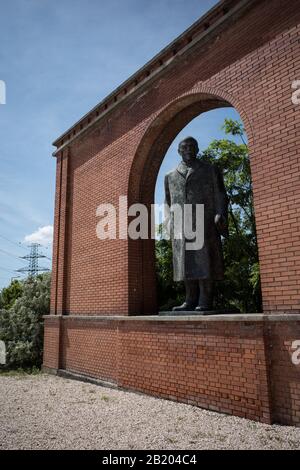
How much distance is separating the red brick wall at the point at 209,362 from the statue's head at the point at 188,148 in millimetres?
2677

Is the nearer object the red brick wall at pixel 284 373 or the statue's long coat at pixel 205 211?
the red brick wall at pixel 284 373

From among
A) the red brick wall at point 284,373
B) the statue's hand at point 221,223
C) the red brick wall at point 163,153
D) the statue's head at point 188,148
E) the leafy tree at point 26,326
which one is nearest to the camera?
the red brick wall at point 284,373

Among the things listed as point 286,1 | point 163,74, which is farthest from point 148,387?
point 286,1

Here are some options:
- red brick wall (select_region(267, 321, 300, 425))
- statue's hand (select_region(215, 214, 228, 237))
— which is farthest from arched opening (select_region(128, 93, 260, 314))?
red brick wall (select_region(267, 321, 300, 425))

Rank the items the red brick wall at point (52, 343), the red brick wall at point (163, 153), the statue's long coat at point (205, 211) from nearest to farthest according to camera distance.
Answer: the red brick wall at point (163, 153), the statue's long coat at point (205, 211), the red brick wall at point (52, 343)

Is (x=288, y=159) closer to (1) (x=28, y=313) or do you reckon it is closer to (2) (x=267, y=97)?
(2) (x=267, y=97)

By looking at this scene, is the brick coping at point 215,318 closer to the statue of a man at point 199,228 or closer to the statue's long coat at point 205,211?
the statue of a man at point 199,228

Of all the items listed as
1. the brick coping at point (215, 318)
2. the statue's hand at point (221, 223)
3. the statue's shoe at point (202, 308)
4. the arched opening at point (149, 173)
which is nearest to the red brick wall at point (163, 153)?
the arched opening at point (149, 173)

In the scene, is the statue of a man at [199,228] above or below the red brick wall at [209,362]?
above

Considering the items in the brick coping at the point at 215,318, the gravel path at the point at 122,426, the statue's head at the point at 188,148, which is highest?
the statue's head at the point at 188,148

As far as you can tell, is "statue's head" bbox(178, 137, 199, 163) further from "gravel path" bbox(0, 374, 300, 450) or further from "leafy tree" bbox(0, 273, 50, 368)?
"leafy tree" bbox(0, 273, 50, 368)

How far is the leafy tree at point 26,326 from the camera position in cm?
886

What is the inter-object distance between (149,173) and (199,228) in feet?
6.76

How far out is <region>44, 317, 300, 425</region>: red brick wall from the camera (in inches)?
155
